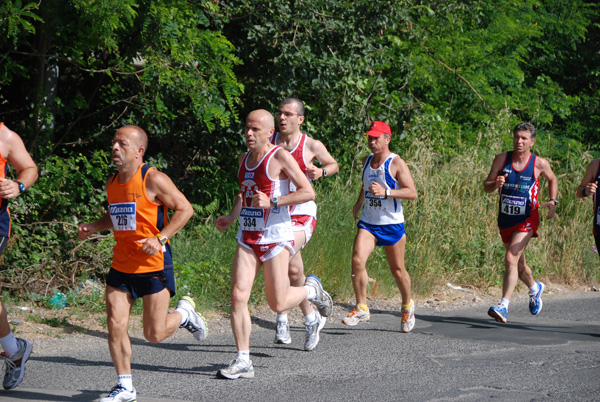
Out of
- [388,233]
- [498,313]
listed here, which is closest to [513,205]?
[498,313]

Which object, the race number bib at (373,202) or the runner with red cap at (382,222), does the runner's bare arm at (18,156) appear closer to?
the runner with red cap at (382,222)

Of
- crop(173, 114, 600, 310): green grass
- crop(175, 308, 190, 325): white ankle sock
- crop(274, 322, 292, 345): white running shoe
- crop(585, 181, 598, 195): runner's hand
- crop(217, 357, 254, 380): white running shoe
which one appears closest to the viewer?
crop(217, 357, 254, 380): white running shoe

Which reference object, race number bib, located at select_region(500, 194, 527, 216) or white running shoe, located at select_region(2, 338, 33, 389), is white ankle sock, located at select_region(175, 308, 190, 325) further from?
race number bib, located at select_region(500, 194, 527, 216)

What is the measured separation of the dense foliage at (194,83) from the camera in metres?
8.62

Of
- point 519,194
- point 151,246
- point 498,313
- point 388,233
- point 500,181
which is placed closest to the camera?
point 151,246

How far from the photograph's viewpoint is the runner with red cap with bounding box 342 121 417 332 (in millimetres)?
7816

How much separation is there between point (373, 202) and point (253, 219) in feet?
7.50

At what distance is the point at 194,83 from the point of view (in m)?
9.18

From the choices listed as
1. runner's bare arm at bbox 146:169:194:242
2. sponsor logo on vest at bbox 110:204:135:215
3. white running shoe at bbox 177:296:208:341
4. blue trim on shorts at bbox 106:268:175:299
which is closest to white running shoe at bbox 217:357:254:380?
white running shoe at bbox 177:296:208:341

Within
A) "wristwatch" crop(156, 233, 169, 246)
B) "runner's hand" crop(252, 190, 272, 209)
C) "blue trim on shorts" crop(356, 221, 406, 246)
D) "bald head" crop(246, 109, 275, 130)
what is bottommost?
"blue trim on shorts" crop(356, 221, 406, 246)

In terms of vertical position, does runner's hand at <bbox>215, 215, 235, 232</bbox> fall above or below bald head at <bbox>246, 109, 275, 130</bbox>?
below

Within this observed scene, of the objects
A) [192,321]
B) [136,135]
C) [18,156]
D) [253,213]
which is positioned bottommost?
[192,321]

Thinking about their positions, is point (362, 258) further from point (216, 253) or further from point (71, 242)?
point (71, 242)

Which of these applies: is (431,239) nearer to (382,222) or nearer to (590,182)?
(590,182)
